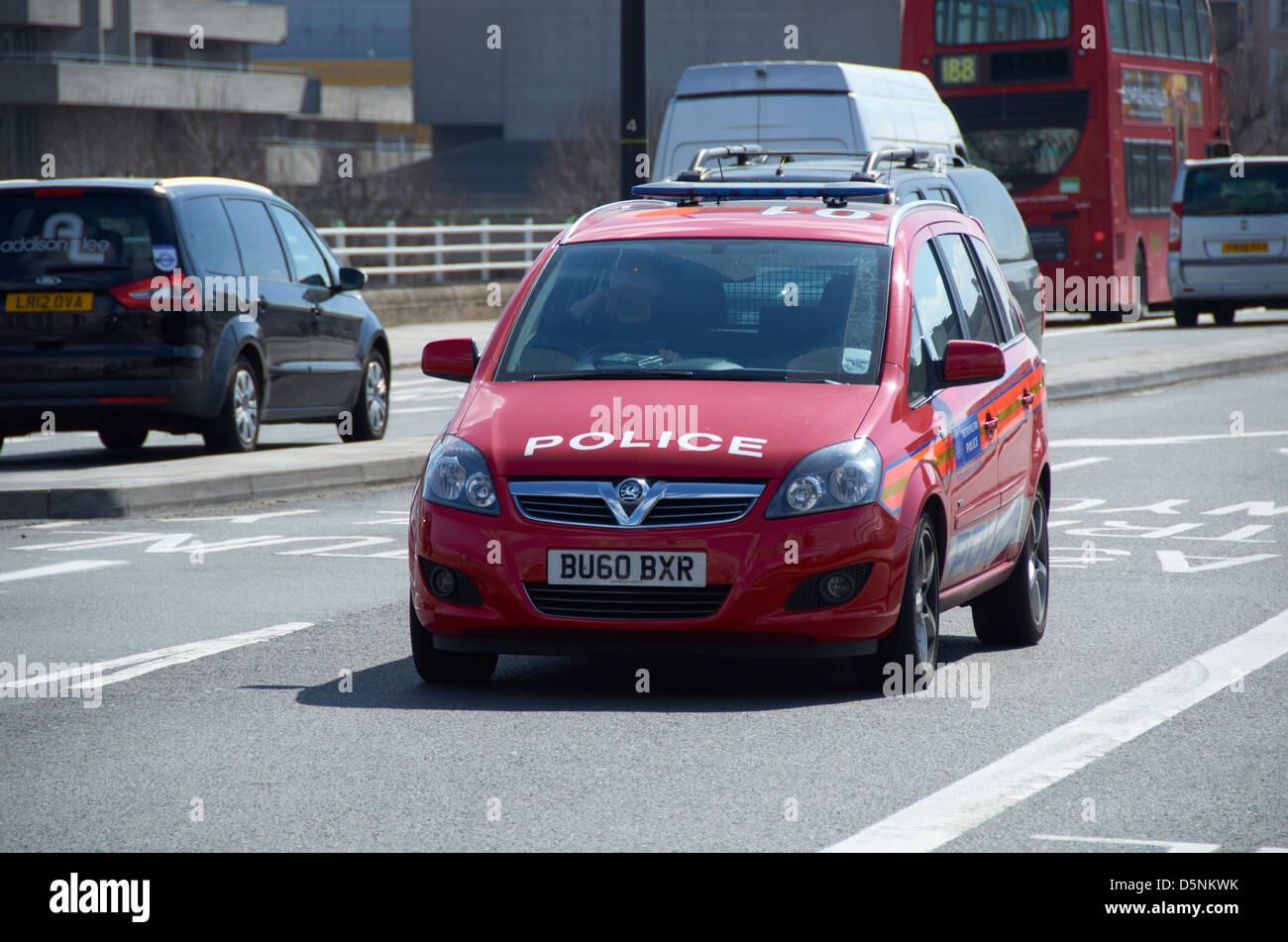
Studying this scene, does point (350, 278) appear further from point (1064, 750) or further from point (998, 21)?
point (998, 21)

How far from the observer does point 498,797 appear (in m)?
5.97

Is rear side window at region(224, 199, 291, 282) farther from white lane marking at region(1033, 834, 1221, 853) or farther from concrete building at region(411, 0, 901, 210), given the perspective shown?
concrete building at region(411, 0, 901, 210)

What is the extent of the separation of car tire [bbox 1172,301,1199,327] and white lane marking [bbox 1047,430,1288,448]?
51.1ft

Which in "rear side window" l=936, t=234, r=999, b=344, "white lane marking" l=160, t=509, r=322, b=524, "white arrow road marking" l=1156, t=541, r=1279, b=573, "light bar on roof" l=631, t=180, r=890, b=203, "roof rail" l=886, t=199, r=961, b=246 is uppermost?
"light bar on roof" l=631, t=180, r=890, b=203

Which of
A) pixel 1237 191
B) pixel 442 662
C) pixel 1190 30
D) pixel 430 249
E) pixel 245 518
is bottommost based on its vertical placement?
pixel 430 249

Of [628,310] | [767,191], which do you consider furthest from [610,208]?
[628,310]

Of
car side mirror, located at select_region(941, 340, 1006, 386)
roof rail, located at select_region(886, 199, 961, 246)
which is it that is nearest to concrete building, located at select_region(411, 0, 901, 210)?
roof rail, located at select_region(886, 199, 961, 246)

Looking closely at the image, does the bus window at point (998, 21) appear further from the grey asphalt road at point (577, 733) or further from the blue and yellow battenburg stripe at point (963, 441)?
the blue and yellow battenburg stripe at point (963, 441)

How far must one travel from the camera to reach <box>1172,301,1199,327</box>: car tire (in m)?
33.5

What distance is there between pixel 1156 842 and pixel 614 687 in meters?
2.66

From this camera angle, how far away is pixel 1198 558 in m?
11.3

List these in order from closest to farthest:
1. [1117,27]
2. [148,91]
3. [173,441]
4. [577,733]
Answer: [577,733] < [173,441] < [1117,27] < [148,91]

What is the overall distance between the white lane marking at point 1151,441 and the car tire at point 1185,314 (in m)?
15.6

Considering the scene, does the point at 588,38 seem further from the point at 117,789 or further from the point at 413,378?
the point at 117,789
